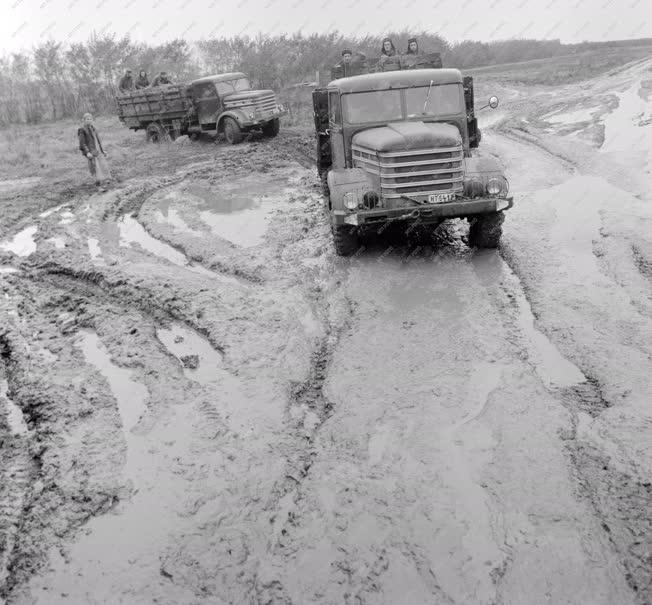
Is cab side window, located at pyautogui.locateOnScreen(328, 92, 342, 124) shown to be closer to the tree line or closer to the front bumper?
the front bumper

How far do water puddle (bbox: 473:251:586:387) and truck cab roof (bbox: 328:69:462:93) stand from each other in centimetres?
243

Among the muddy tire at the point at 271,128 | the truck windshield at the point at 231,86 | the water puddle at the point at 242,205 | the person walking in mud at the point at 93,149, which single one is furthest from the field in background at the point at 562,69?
the person walking in mud at the point at 93,149

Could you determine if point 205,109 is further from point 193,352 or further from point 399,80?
point 193,352

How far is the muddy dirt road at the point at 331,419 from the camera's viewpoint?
2.85m

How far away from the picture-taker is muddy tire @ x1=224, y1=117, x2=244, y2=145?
15.6 meters

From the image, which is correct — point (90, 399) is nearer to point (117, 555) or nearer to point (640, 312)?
point (117, 555)

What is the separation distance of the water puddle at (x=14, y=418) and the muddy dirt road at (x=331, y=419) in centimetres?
1

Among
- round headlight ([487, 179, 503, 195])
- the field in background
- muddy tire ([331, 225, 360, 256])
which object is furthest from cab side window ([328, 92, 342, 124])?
the field in background

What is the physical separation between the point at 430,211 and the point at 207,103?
11.7m

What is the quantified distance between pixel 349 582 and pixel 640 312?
3.68 meters

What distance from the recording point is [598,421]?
12.2ft

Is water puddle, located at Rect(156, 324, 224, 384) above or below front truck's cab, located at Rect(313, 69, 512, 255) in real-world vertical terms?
below

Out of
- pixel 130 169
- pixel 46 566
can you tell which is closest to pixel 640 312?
pixel 46 566

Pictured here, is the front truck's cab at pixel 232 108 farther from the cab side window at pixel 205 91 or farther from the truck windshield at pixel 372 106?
the truck windshield at pixel 372 106
